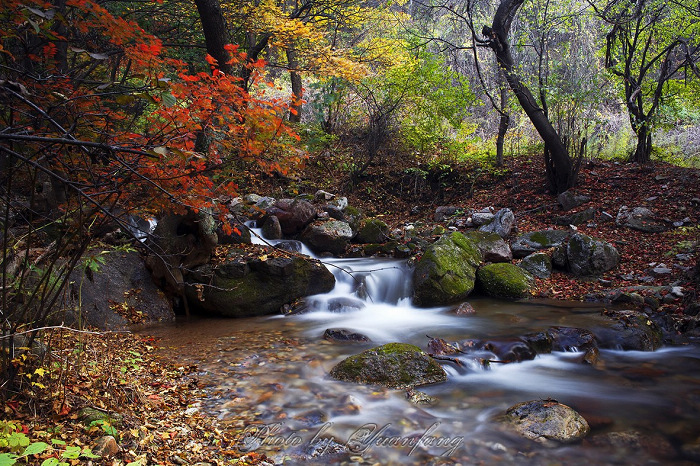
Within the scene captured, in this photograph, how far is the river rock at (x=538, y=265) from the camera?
844cm

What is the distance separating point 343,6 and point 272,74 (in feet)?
37.4

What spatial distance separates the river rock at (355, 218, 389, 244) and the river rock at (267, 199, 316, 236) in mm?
1297

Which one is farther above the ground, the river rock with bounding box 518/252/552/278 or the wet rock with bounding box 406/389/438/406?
the river rock with bounding box 518/252/552/278

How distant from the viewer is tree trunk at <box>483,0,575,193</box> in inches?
424

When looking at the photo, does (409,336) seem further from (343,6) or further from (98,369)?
(343,6)

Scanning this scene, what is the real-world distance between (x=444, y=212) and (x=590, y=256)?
4.49 m

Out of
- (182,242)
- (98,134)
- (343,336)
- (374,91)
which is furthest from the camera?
(374,91)

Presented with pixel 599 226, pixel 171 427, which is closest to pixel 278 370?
pixel 171 427

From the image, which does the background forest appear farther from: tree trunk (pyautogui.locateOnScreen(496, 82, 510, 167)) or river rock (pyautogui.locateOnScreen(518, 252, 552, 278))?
river rock (pyautogui.locateOnScreen(518, 252, 552, 278))

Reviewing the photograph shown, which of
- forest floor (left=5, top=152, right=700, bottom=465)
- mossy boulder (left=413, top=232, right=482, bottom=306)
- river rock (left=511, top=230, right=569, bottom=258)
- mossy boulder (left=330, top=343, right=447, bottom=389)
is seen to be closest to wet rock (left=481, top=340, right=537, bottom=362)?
mossy boulder (left=330, top=343, right=447, bottom=389)

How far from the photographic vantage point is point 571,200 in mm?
10445

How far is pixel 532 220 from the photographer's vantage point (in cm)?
1052

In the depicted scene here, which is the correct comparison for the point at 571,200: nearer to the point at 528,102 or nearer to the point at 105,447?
the point at 528,102

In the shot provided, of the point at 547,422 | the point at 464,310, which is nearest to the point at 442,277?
the point at 464,310
